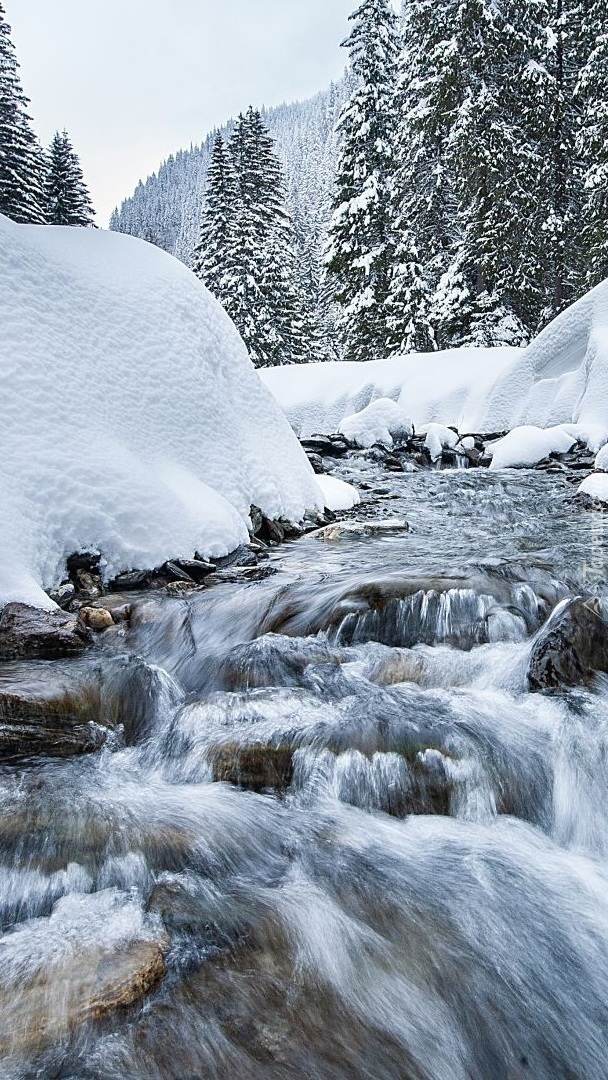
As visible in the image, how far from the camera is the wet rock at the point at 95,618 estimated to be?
14.0ft

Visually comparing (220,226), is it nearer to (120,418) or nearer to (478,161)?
(478,161)

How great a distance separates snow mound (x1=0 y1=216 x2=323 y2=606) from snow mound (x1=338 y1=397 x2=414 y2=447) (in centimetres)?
611

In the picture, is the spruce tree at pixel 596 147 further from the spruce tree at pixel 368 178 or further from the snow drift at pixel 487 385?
the spruce tree at pixel 368 178

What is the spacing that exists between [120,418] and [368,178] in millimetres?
21452

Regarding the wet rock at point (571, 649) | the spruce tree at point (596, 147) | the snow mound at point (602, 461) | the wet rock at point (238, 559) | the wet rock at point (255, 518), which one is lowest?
the wet rock at point (571, 649)

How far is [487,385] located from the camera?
14008 mm

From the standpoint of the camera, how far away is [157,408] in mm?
5824

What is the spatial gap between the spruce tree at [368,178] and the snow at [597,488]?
50.4 ft

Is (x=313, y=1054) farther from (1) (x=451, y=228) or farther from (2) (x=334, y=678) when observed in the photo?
(1) (x=451, y=228)

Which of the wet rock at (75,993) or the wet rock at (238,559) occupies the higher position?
the wet rock at (238,559)

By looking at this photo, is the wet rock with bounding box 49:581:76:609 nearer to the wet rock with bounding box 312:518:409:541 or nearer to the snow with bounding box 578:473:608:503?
the wet rock with bounding box 312:518:409:541

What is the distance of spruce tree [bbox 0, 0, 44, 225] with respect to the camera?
965 inches

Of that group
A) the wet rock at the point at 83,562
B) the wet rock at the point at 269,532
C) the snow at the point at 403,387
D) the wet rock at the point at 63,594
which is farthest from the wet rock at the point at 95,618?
the snow at the point at 403,387

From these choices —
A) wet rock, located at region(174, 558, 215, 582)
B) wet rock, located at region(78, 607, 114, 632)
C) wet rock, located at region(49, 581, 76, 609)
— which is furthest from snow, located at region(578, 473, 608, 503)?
wet rock, located at region(49, 581, 76, 609)
